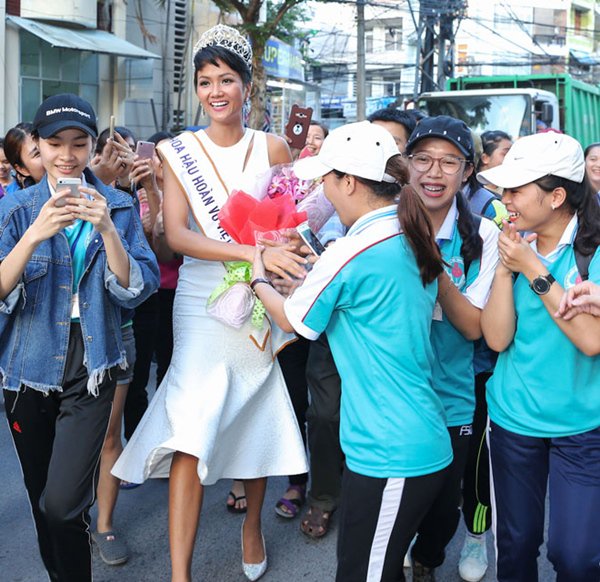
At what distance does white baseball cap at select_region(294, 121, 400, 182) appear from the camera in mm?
2602

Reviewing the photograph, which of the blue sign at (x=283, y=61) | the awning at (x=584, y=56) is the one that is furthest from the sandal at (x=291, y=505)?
the awning at (x=584, y=56)

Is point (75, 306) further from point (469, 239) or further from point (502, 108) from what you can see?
point (502, 108)

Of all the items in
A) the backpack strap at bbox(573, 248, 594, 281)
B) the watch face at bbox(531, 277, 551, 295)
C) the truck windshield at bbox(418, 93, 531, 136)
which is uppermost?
the truck windshield at bbox(418, 93, 531, 136)

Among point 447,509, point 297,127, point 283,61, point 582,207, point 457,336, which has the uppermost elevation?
point 283,61

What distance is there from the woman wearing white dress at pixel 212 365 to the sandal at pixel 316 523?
1.63 ft

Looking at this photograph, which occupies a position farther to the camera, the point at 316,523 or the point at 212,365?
the point at 316,523

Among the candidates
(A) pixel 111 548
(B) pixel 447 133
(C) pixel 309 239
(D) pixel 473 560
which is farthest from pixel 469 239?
(A) pixel 111 548

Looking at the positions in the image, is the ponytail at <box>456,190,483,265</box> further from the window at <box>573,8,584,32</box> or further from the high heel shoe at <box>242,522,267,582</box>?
the window at <box>573,8,584,32</box>

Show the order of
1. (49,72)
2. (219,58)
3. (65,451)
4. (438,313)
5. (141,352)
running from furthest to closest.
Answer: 1. (49,72)
2. (141,352)
3. (219,58)
4. (438,313)
5. (65,451)

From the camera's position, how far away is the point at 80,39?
51.9 ft

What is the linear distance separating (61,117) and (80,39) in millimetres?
13995

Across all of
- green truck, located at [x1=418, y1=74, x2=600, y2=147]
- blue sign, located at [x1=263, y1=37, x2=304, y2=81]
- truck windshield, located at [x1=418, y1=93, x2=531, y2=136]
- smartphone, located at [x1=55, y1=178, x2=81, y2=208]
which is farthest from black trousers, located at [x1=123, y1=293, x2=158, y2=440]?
blue sign, located at [x1=263, y1=37, x2=304, y2=81]

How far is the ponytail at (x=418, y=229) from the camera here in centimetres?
255

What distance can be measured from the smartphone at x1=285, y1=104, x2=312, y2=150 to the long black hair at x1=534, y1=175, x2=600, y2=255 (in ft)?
6.17
